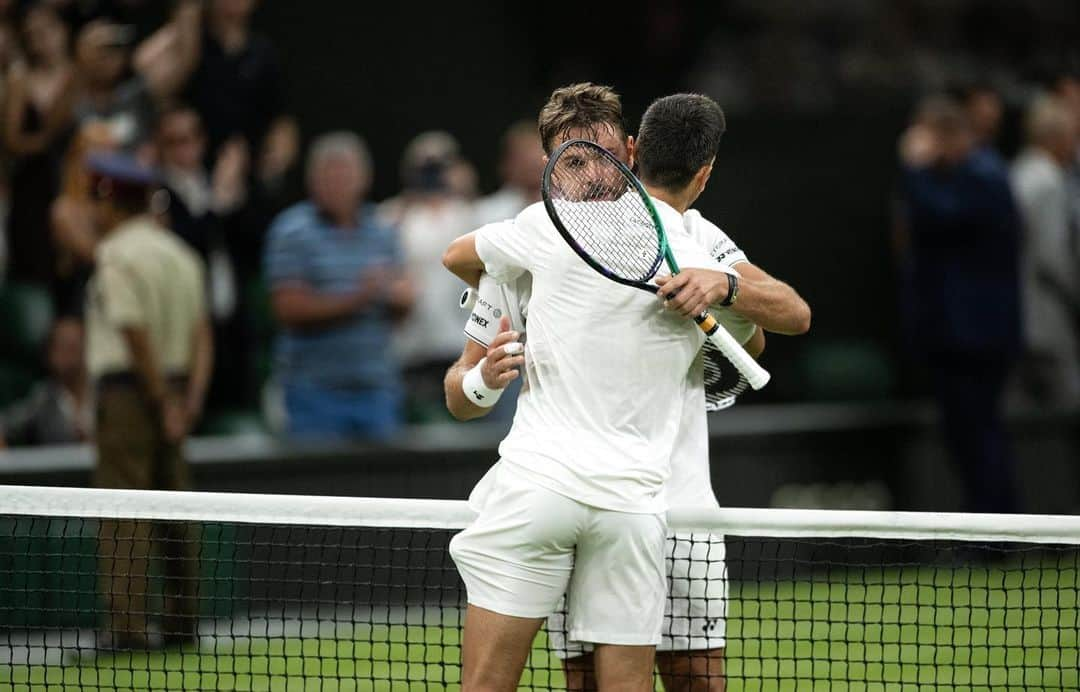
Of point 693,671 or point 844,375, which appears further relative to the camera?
point 844,375

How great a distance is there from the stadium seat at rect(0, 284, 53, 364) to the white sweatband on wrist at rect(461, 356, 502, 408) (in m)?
5.40

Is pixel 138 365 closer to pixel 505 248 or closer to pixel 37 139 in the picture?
pixel 37 139

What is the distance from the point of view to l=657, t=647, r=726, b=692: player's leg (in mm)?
4223

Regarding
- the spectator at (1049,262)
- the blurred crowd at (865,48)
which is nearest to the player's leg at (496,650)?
the spectator at (1049,262)

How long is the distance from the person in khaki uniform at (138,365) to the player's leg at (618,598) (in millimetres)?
3798

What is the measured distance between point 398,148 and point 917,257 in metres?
3.60

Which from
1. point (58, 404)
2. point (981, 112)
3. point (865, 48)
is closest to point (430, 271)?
point (58, 404)

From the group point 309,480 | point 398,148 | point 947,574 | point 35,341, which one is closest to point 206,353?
point 309,480

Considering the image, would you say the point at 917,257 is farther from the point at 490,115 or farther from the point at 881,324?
the point at 490,115

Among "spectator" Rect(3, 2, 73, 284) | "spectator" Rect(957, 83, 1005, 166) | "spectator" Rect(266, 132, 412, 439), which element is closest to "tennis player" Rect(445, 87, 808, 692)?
"spectator" Rect(266, 132, 412, 439)

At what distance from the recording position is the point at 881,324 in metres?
11.7

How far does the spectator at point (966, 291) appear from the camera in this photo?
8984 mm

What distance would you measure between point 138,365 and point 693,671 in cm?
394

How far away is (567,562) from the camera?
385cm
